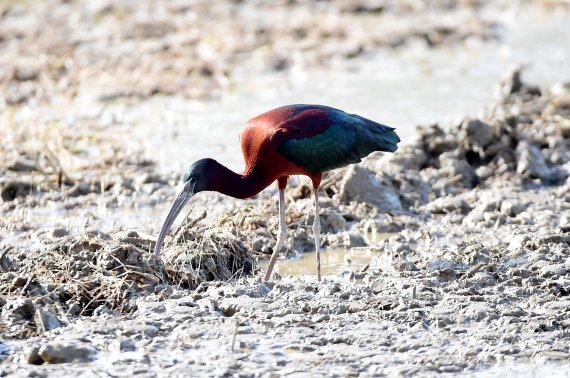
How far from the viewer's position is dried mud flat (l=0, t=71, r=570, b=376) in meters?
6.52

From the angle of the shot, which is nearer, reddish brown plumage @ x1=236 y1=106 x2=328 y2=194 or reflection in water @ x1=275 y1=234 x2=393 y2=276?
reddish brown plumage @ x1=236 y1=106 x2=328 y2=194

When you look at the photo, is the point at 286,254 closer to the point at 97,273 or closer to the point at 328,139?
the point at 328,139

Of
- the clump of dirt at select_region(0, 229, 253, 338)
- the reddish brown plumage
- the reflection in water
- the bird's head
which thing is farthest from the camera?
the reflection in water

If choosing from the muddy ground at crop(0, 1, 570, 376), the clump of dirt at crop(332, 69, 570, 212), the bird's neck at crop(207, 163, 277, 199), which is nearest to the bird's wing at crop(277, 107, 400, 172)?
the bird's neck at crop(207, 163, 277, 199)

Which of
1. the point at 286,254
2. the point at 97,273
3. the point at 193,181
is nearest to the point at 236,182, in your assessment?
A: the point at 193,181

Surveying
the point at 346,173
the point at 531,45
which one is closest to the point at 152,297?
the point at 346,173

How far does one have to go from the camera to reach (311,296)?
7.51 meters

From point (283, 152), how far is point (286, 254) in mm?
1424

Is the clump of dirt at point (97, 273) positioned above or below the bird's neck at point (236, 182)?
below

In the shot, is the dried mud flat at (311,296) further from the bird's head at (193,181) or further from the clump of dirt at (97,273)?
the bird's head at (193,181)

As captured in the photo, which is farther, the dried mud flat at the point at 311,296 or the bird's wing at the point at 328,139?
the bird's wing at the point at 328,139

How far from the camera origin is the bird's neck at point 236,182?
7793 millimetres

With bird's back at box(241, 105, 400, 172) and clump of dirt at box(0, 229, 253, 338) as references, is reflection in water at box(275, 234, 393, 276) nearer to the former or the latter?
clump of dirt at box(0, 229, 253, 338)

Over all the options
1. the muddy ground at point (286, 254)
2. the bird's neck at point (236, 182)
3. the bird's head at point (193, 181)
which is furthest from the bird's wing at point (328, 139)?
the muddy ground at point (286, 254)
